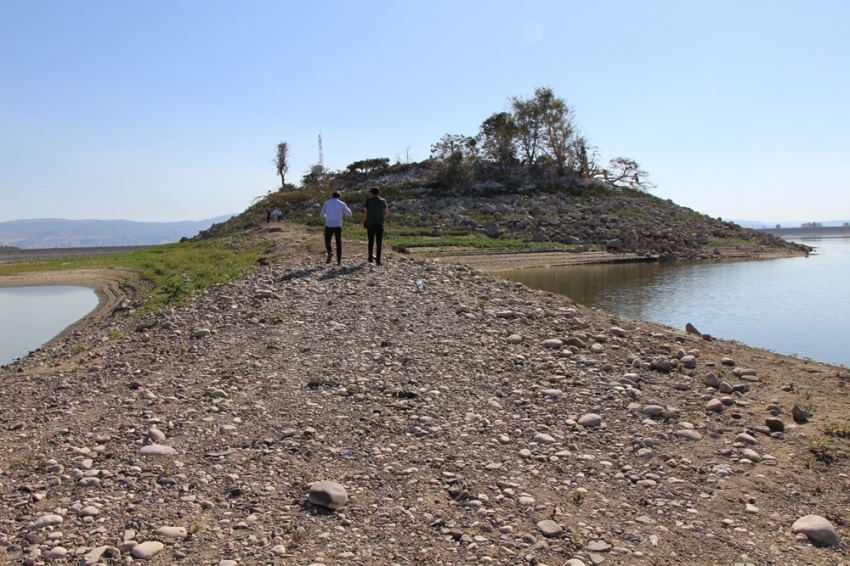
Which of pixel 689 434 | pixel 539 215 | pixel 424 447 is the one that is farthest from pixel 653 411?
pixel 539 215

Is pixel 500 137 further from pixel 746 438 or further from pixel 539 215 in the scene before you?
pixel 746 438

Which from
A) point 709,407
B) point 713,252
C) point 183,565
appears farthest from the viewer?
point 713,252

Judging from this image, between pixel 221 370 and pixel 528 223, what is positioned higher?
pixel 528 223

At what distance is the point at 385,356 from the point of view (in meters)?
9.22

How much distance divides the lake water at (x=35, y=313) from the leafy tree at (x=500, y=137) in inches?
1316

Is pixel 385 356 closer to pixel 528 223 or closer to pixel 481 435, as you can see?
pixel 481 435

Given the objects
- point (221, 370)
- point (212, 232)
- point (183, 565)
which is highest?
point (212, 232)

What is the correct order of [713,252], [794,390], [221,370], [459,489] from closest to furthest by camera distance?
[459,489] < [794,390] < [221,370] < [713,252]

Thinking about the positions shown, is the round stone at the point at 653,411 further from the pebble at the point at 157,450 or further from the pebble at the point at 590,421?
the pebble at the point at 157,450

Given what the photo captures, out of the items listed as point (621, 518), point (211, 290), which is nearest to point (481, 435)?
point (621, 518)

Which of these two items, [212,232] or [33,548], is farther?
[212,232]

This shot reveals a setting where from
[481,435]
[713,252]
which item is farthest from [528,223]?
[481,435]

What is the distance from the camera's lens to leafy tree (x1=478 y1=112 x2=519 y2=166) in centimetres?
5131

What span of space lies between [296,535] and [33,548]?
79.7 inches
